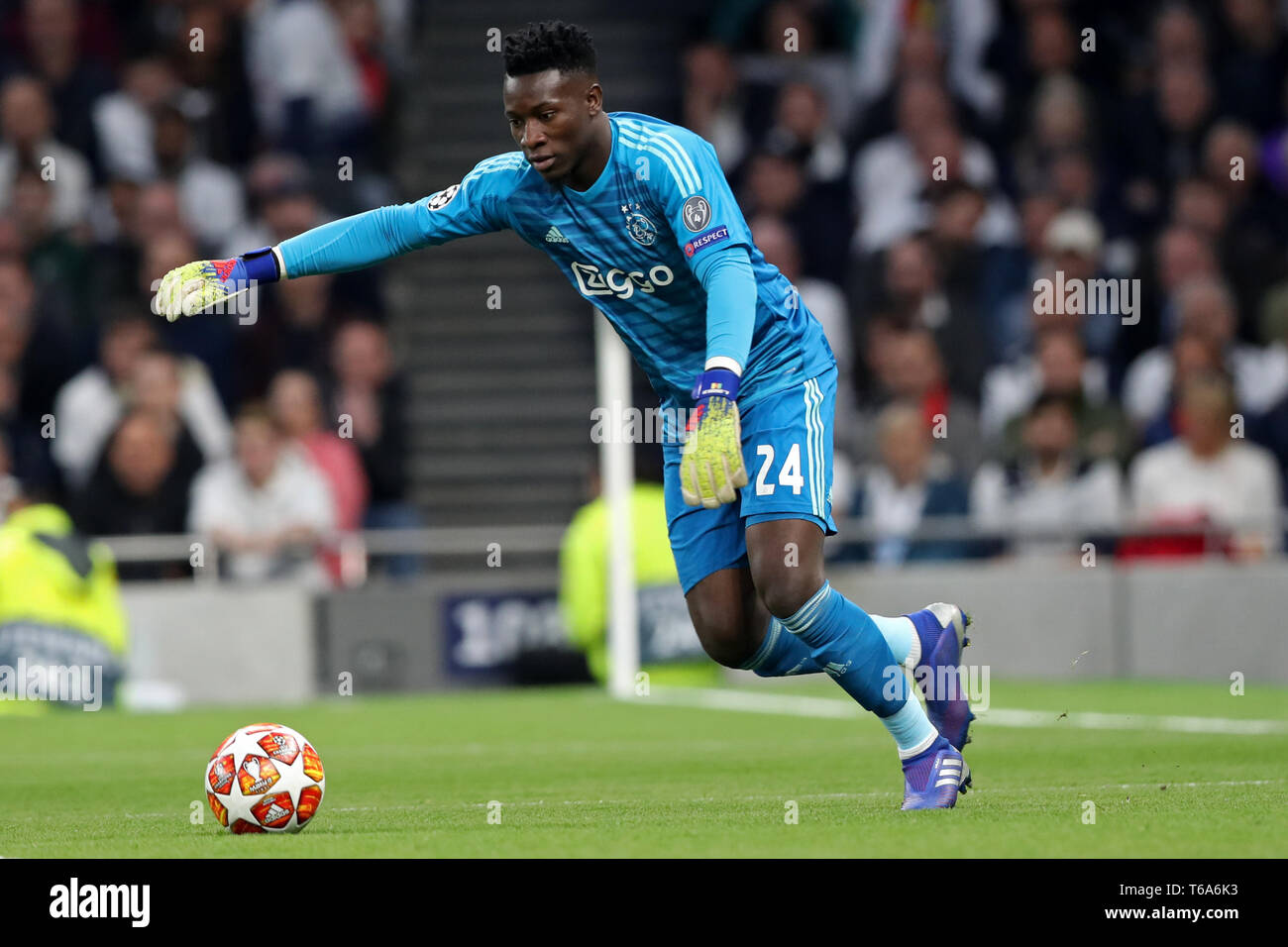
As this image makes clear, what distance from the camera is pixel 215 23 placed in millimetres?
17203

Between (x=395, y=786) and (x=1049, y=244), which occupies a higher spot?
(x=1049, y=244)

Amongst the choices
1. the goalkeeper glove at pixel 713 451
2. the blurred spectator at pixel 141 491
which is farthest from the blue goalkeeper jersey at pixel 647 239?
the blurred spectator at pixel 141 491

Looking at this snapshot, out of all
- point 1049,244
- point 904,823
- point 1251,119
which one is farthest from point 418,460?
point 904,823

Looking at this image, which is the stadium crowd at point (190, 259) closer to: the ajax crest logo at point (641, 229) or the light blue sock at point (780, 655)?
the light blue sock at point (780, 655)

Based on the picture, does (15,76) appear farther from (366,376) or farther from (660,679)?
(660,679)

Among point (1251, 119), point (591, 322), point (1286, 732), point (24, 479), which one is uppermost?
point (1251, 119)

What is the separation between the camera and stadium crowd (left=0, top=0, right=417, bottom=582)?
1477 centimetres

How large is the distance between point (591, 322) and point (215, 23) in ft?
11.6

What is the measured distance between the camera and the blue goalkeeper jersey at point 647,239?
666 centimetres

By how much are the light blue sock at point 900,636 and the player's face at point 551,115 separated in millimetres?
1705

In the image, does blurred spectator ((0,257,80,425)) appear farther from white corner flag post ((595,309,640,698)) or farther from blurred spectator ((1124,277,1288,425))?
blurred spectator ((1124,277,1288,425))

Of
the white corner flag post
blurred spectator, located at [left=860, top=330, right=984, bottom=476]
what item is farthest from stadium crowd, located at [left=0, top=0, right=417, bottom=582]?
blurred spectator, located at [left=860, top=330, right=984, bottom=476]

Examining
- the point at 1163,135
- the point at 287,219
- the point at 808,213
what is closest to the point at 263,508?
the point at 287,219

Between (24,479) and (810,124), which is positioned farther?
(810,124)
